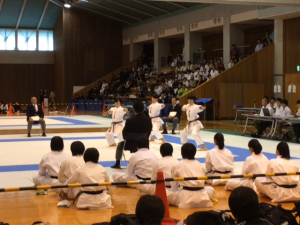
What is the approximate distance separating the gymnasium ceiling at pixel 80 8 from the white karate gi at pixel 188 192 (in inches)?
986

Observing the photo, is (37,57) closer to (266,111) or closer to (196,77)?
(196,77)

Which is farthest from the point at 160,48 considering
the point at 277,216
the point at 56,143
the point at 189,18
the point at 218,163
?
the point at 277,216

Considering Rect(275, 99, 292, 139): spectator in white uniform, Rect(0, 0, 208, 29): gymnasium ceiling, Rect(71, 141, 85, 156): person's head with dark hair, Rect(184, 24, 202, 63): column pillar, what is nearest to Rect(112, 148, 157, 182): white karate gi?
Rect(71, 141, 85, 156): person's head with dark hair

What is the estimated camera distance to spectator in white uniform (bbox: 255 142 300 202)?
279 inches

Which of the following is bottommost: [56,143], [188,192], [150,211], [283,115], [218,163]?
[188,192]

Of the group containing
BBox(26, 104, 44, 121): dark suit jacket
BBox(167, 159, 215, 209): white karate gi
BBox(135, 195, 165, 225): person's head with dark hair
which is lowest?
BBox(167, 159, 215, 209): white karate gi

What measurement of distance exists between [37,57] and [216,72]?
19.8m

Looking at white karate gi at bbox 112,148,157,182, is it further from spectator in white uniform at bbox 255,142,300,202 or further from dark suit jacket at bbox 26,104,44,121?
dark suit jacket at bbox 26,104,44,121

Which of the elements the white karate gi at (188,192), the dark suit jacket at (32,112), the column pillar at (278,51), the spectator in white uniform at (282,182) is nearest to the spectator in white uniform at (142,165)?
the white karate gi at (188,192)

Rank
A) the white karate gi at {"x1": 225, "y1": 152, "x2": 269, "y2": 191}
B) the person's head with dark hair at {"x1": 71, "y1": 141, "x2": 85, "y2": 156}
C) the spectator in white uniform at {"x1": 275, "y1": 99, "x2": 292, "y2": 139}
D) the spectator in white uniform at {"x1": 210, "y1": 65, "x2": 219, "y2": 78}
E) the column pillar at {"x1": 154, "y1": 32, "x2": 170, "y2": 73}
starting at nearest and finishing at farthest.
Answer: the person's head with dark hair at {"x1": 71, "y1": 141, "x2": 85, "y2": 156} < the white karate gi at {"x1": 225, "y1": 152, "x2": 269, "y2": 191} < the spectator in white uniform at {"x1": 275, "y1": 99, "x2": 292, "y2": 139} < the spectator in white uniform at {"x1": 210, "y1": 65, "x2": 219, "y2": 78} < the column pillar at {"x1": 154, "y1": 32, "x2": 170, "y2": 73}

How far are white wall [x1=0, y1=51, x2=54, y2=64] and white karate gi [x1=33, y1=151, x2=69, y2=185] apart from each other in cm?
3401

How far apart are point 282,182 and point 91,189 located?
2.79 m

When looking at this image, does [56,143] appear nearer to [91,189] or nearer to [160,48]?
[91,189]

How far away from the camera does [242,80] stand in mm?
25781
